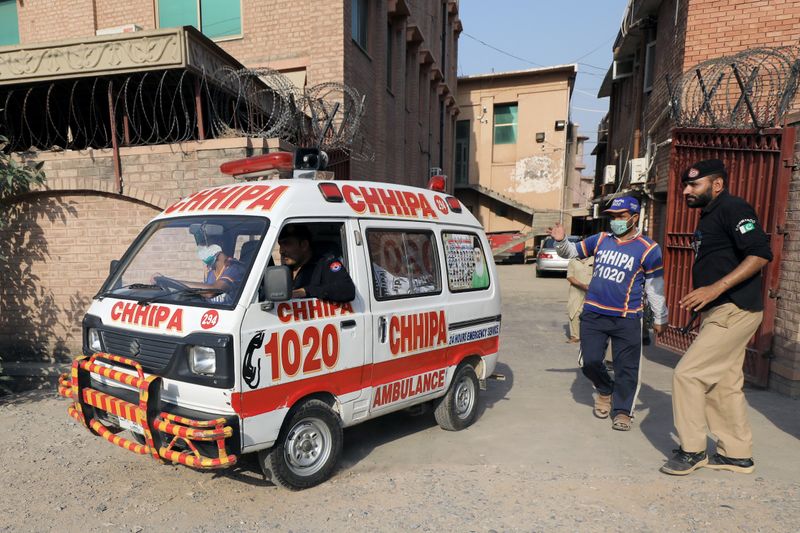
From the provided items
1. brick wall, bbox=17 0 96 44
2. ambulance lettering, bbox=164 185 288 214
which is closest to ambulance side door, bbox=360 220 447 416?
ambulance lettering, bbox=164 185 288 214

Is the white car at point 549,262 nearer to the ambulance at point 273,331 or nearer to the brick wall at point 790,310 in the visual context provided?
the brick wall at point 790,310

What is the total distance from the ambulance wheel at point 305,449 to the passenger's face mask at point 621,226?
2.86 metres

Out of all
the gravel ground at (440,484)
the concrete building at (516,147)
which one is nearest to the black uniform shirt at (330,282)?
the gravel ground at (440,484)

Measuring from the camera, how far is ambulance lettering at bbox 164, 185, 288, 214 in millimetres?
3352

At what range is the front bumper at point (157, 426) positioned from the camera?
2.76 m

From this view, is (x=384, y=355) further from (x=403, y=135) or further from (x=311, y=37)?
(x=403, y=135)

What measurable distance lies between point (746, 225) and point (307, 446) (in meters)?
3.33

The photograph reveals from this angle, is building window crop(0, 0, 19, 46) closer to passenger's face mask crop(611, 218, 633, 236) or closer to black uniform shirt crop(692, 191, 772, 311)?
passenger's face mask crop(611, 218, 633, 236)

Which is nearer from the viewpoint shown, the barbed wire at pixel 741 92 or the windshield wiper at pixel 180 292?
the windshield wiper at pixel 180 292

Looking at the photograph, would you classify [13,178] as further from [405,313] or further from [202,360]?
[405,313]

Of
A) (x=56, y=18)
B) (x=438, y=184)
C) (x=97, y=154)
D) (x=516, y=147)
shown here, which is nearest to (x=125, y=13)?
(x=56, y=18)

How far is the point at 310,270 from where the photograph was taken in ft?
12.1

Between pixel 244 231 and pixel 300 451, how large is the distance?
1553 millimetres

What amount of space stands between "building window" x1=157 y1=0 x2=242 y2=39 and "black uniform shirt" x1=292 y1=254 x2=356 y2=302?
9083 millimetres
